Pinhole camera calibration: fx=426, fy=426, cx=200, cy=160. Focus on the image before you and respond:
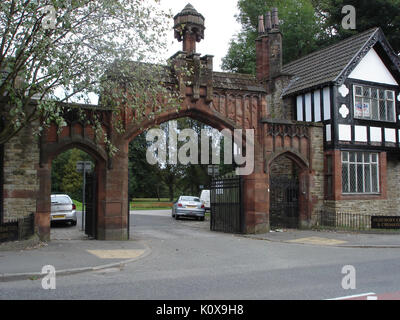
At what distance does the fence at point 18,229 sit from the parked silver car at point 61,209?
717cm

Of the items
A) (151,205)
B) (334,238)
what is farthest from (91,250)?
(151,205)

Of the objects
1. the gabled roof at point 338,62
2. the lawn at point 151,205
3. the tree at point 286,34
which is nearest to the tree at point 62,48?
the gabled roof at point 338,62

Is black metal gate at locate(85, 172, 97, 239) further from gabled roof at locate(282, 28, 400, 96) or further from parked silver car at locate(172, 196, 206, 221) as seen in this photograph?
gabled roof at locate(282, 28, 400, 96)

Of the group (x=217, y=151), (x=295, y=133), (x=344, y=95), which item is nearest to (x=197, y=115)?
(x=295, y=133)

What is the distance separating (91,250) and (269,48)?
49.5 feet

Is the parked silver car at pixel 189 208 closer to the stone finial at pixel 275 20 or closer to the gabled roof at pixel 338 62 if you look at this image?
the gabled roof at pixel 338 62

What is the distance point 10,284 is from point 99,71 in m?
6.16

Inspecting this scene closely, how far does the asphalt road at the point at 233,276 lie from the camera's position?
7.17 meters

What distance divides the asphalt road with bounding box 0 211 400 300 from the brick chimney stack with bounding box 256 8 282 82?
12.4 m

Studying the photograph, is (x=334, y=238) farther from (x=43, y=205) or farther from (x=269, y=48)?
(x=269, y=48)

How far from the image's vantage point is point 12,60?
1101 cm

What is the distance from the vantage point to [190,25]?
17.5 m
